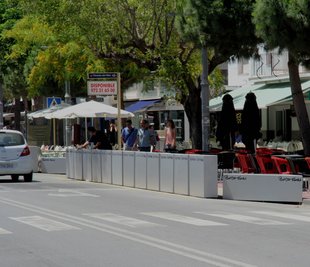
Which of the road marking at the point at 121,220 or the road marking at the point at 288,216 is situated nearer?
the road marking at the point at 121,220

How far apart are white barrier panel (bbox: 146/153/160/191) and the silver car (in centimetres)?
442

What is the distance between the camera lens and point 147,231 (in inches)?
466

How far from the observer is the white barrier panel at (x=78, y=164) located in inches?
982

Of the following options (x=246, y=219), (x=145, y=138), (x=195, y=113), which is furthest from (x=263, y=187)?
(x=145, y=138)

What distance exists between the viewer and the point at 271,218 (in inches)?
551

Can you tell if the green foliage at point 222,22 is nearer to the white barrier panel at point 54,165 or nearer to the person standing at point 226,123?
the person standing at point 226,123

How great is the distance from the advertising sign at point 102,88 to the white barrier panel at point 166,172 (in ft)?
17.9

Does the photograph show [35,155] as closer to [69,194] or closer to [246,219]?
[69,194]

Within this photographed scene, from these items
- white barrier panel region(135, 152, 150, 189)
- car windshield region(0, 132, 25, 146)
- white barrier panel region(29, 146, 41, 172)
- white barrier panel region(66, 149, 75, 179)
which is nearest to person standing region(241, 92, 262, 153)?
white barrier panel region(135, 152, 150, 189)

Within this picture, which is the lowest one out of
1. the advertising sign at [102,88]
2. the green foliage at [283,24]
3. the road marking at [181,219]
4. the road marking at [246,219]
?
the road marking at [246,219]

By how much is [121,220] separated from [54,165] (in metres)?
15.8

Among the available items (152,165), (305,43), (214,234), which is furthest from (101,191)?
(214,234)

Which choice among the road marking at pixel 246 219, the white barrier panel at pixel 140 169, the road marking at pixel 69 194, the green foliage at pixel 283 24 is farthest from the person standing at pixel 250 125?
the road marking at pixel 246 219

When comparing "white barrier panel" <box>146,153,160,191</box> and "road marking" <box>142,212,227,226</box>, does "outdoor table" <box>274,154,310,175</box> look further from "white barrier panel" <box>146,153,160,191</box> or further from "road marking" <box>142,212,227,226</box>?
"road marking" <box>142,212,227,226</box>
